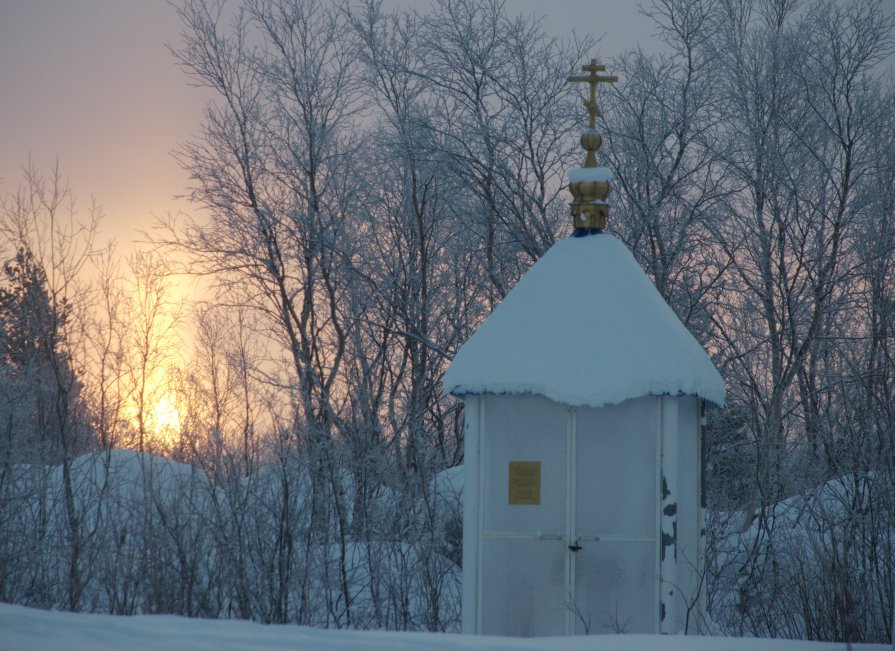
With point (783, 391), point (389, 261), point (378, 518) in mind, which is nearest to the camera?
point (378, 518)

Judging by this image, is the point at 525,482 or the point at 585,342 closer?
the point at 525,482

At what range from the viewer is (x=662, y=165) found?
60.6ft

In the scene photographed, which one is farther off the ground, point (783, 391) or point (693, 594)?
point (783, 391)

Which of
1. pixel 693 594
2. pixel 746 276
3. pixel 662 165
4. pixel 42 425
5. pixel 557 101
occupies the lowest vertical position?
pixel 693 594

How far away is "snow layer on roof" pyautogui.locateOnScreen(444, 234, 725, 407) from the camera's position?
26.6ft

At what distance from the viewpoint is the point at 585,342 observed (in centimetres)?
852

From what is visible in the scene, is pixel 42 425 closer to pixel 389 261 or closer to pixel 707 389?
pixel 389 261

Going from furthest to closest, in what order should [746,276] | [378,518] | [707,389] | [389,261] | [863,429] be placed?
[389,261], [746,276], [378,518], [863,429], [707,389]

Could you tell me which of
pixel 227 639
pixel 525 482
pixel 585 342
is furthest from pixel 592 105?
pixel 227 639

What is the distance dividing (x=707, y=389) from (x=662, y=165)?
10897mm

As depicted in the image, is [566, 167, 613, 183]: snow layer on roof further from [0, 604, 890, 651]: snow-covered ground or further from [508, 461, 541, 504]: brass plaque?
[0, 604, 890, 651]: snow-covered ground

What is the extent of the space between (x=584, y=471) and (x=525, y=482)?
20.4 inches

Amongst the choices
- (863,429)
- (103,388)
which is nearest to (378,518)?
(863,429)

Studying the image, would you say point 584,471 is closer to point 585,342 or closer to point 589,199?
Answer: point 585,342
